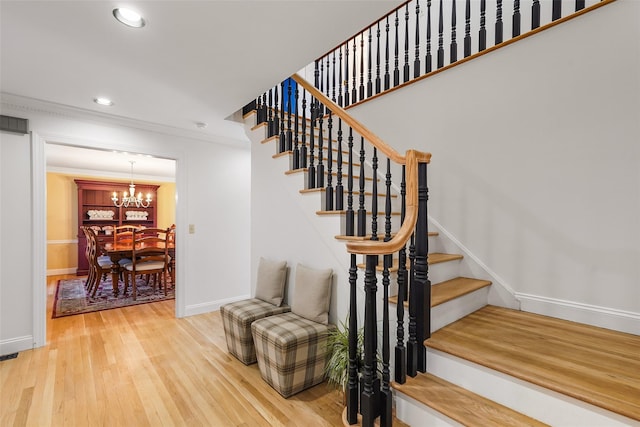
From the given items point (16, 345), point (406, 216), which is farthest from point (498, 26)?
point (16, 345)

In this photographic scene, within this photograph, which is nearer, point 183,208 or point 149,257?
point 183,208

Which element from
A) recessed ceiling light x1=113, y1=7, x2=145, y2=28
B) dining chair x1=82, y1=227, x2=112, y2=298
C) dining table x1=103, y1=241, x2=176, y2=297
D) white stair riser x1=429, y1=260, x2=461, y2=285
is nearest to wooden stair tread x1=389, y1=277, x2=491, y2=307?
white stair riser x1=429, y1=260, x2=461, y2=285

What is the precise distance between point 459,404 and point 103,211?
835cm

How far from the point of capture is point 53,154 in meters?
5.21

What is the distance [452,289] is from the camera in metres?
2.19

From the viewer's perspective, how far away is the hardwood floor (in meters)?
1.87

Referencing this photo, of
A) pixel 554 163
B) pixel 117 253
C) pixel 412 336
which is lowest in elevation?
pixel 412 336

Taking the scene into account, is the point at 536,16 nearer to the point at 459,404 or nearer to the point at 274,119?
the point at 274,119

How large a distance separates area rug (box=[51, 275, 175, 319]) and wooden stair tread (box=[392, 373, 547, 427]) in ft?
13.8

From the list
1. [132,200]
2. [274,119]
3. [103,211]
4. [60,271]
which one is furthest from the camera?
[103,211]

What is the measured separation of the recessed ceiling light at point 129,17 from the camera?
1.58 m

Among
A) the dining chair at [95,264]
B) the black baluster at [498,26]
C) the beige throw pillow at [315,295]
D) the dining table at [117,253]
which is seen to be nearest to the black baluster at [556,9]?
the black baluster at [498,26]

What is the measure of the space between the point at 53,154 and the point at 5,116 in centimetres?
315

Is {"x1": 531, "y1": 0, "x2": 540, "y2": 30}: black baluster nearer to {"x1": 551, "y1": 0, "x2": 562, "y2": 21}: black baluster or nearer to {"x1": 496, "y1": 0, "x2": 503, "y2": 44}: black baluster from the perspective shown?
{"x1": 551, "y1": 0, "x2": 562, "y2": 21}: black baluster
